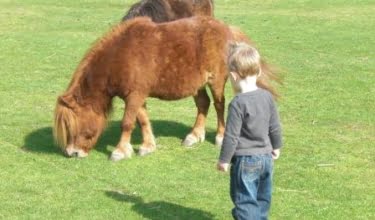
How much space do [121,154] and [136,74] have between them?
0.88 meters

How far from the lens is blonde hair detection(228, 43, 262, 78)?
5547 millimetres

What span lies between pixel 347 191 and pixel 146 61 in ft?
8.59

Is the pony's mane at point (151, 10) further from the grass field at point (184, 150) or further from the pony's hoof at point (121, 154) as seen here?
the pony's hoof at point (121, 154)

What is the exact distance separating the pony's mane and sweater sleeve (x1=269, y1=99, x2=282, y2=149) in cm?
502

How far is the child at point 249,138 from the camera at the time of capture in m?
5.62

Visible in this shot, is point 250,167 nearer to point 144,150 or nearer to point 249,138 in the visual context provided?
point 249,138

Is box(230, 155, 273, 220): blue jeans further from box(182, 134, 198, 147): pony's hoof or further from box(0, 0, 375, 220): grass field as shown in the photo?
box(182, 134, 198, 147): pony's hoof

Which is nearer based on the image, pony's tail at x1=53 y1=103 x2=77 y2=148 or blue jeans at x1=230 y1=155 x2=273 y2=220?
blue jeans at x1=230 y1=155 x2=273 y2=220

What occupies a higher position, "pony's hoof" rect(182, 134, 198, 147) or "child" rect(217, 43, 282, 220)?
"child" rect(217, 43, 282, 220)

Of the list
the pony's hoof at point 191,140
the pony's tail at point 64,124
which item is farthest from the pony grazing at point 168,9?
the pony's tail at point 64,124

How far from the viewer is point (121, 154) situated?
8.47 meters

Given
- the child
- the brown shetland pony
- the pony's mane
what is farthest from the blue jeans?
the pony's mane

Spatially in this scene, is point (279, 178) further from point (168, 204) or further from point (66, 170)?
point (66, 170)

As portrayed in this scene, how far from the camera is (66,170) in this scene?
8.09 meters
